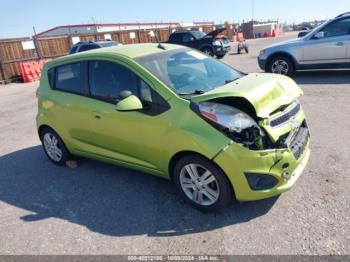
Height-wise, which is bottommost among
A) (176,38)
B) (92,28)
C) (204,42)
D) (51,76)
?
(204,42)

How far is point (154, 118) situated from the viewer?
359 cm

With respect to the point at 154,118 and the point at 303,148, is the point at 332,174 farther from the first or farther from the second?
the point at 154,118

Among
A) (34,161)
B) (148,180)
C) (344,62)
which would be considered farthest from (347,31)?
(34,161)

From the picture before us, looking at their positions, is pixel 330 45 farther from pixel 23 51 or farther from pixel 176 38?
pixel 23 51

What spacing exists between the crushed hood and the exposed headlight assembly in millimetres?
133

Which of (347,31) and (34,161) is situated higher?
(347,31)

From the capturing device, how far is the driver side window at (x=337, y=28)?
9.21 m

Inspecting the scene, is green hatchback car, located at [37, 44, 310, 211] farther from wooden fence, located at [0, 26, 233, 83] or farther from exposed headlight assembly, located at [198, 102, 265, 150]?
wooden fence, located at [0, 26, 233, 83]

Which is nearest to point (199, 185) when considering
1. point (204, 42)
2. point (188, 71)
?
point (188, 71)

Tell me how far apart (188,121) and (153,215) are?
3.56 feet

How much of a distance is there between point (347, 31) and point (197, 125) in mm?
7894

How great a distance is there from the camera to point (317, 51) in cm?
949

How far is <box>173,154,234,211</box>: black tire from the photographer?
10.7ft

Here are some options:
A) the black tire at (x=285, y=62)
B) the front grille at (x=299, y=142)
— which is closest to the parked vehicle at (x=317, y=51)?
the black tire at (x=285, y=62)
